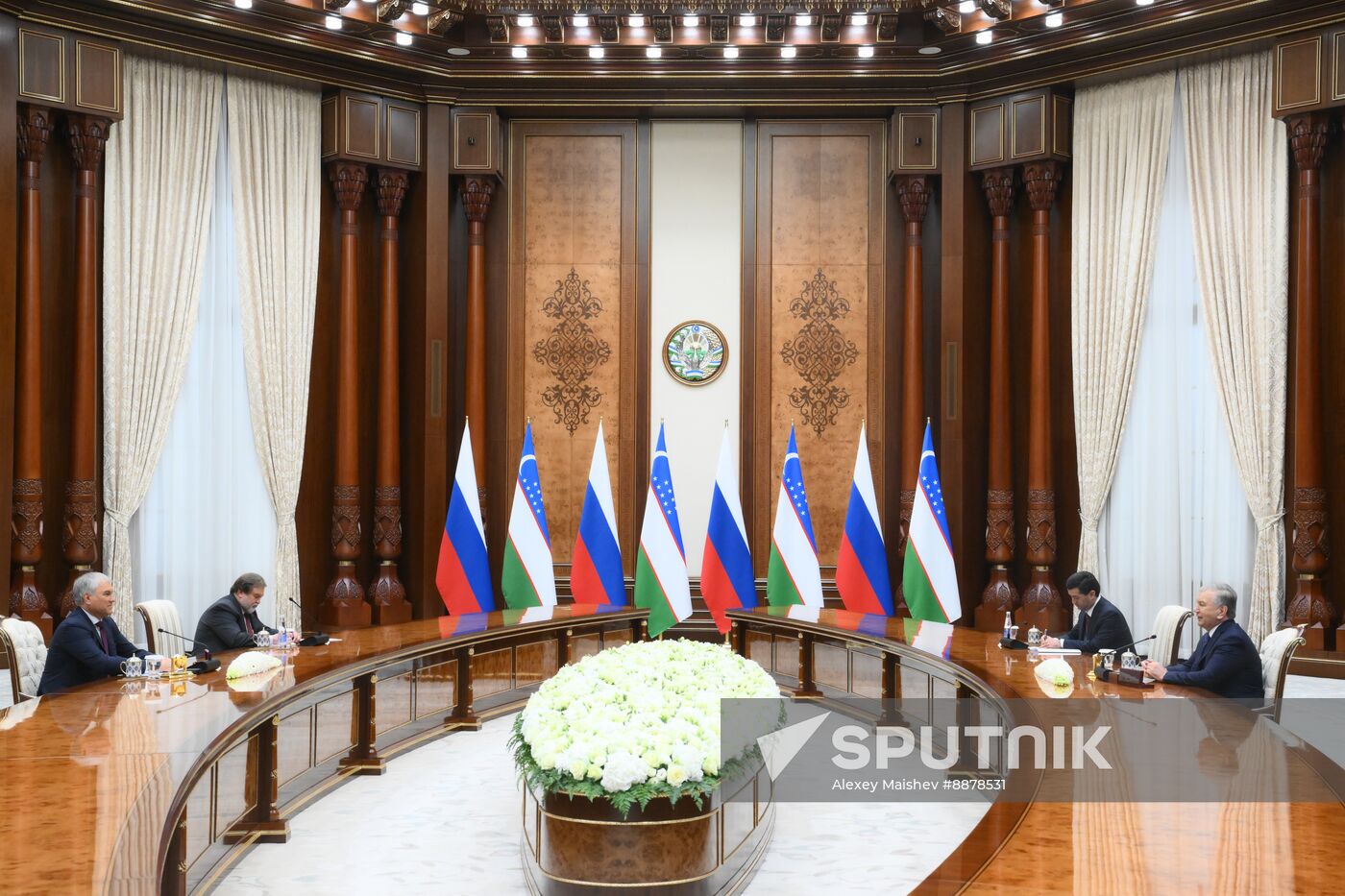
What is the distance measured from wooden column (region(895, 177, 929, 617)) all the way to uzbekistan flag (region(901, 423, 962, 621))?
5.98 feet

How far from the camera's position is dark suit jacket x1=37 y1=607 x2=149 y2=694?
491 centimetres

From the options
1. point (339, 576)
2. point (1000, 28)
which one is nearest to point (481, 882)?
point (339, 576)

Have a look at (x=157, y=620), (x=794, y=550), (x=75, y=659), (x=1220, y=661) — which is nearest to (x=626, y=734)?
(x=1220, y=661)

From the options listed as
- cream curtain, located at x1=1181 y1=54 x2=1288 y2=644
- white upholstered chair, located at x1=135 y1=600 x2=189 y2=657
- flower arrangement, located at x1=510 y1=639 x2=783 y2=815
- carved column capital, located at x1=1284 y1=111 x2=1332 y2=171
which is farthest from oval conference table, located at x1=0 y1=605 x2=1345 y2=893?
carved column capital, located at x1=1284 y1=111 x2=1332 y2=171

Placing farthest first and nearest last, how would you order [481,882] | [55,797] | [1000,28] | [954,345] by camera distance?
[954,345] < [1000,28] < [481,882] < [55,797]

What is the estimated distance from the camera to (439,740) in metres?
6.50

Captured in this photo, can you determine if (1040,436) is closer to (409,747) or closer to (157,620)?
(409,747)

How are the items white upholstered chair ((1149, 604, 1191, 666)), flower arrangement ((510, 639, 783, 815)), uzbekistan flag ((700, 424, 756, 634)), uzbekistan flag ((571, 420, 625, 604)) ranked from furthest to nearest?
uzbekistan flag ((571, 420, 625, 604)) → uzbekistan flag ((700, 424, 756, 634)) → white upholstered chair ((1149, 604, 1191, 666)) → flower arrangement ((510, 639, 783, 815))

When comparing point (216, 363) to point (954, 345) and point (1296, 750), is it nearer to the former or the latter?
point (954, 345)

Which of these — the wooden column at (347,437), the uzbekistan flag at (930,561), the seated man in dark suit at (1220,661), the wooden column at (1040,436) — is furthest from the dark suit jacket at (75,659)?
the wooden column at (1040,436)

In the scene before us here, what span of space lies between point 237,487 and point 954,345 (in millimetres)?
5591

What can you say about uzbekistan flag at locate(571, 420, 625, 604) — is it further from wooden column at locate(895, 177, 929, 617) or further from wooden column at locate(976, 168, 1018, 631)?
wooden column at locate(976, 168, 1018, 631)

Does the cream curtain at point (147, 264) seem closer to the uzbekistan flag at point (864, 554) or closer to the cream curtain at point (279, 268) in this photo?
the cream curtain at point (279, 268)

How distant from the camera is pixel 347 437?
9.05 meters
